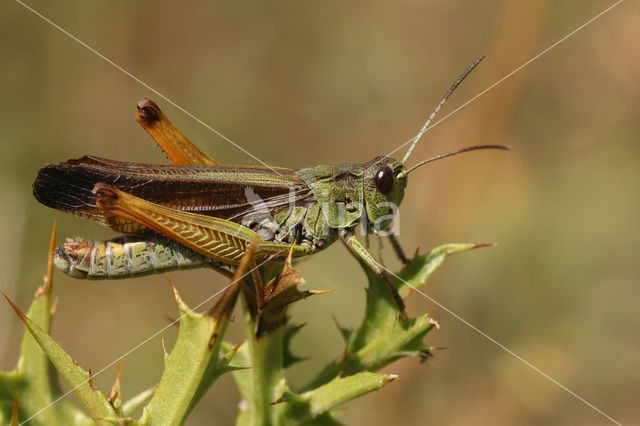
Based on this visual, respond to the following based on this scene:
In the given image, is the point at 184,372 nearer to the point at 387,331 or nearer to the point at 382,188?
the point at 387,331

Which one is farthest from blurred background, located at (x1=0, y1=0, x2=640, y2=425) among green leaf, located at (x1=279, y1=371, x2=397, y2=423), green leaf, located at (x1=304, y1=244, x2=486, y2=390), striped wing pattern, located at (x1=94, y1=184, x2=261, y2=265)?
green leaf, located at (x1=279, y1=371, x2=397, y2=423)

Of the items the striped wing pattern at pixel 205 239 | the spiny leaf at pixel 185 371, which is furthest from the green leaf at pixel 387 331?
the striped wing pattern at pixel 205 239

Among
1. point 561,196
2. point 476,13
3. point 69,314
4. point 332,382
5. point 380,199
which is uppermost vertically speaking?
point 476,13

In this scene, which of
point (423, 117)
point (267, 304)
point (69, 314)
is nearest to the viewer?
point (267, 304)

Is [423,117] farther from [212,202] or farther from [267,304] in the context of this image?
[267,304]

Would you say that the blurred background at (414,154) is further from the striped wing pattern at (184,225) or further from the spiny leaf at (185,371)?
the spiny leaf at (185,371)

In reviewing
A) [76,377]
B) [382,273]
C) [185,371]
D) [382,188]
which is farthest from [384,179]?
[76,377]

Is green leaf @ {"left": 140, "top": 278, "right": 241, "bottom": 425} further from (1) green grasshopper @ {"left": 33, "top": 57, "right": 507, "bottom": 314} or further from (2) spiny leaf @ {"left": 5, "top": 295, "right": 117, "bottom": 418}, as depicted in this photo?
(1) green grasshopper @ {"left": 33, "top": 57, "right": 507, "bottom": 314}

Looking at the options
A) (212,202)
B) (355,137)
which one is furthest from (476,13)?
(212,202)
